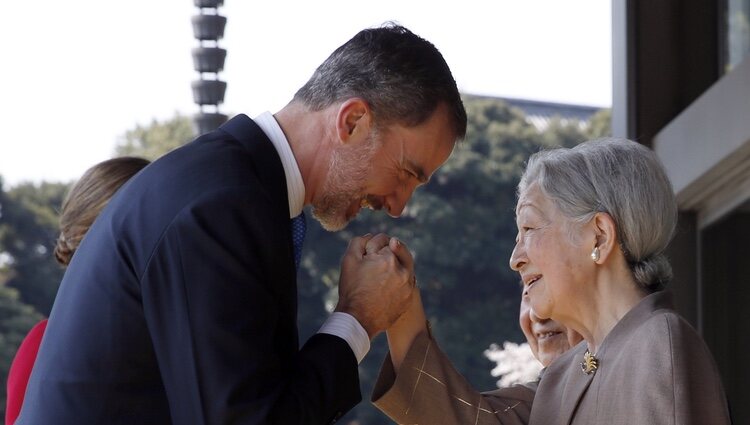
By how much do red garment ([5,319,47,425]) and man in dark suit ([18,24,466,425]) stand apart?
0.96 m

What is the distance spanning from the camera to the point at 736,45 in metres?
4.91

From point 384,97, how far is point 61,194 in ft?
71.5

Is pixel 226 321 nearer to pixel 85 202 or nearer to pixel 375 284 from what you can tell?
pixel 375 284

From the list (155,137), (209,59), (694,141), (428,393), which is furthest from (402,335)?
(155,137)

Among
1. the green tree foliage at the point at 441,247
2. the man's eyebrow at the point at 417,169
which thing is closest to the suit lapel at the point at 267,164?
the man's eyebrow at the point at 417,169

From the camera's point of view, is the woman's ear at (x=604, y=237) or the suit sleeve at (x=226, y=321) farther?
the woman's ear at (x=604, y=237)

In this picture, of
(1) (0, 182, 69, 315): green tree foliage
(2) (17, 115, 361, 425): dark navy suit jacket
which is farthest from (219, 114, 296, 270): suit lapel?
(1) (0, 182, 69, 315): green tree foliage

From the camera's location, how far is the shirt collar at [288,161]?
213 centimetres

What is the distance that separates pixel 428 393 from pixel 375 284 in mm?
438

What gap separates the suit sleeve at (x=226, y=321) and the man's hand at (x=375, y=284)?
172 mm

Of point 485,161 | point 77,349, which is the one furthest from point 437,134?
point 485,161

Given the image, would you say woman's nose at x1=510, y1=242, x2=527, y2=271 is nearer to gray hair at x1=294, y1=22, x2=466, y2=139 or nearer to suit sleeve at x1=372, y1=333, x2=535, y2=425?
suit sleeve at x1=372, y1=333, x2=535, y2=425

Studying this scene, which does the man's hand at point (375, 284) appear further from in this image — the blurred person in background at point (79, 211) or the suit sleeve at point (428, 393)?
the blurred person in background at point (79, 211)

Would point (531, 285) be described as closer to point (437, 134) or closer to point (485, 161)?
point (437, 134)
